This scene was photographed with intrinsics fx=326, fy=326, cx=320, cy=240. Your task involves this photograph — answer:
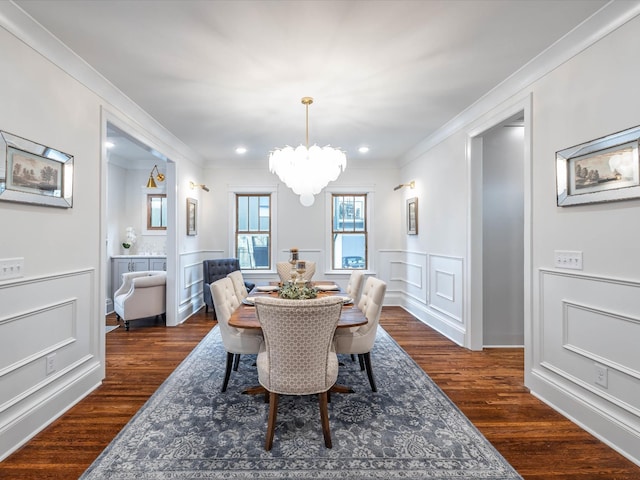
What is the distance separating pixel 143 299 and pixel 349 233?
3545 mm

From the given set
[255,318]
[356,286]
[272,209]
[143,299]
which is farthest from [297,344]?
[272,209]

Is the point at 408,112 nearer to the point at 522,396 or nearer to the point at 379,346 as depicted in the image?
the point at 379,346

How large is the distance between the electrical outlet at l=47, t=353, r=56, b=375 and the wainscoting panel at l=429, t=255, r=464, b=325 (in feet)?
12.7

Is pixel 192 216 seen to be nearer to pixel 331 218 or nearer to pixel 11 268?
pixel 331 218

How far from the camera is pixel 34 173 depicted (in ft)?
7.07

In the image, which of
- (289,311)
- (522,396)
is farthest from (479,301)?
(289,311)

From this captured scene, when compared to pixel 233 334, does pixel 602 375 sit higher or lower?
lower

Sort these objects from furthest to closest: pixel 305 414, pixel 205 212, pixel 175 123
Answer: pixel 205 212
pixel 175 123
pixel 305 414

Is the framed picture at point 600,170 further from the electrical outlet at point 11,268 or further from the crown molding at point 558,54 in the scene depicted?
the electrical outlet at point 11,268

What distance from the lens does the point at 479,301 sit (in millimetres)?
3670

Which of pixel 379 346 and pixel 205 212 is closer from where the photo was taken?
pixel 379 346

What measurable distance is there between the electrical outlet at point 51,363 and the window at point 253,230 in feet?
12.5

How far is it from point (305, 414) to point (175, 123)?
140 inches

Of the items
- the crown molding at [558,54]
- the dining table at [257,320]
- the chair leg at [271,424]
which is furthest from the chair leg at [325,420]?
the crown molding at [558,54]
